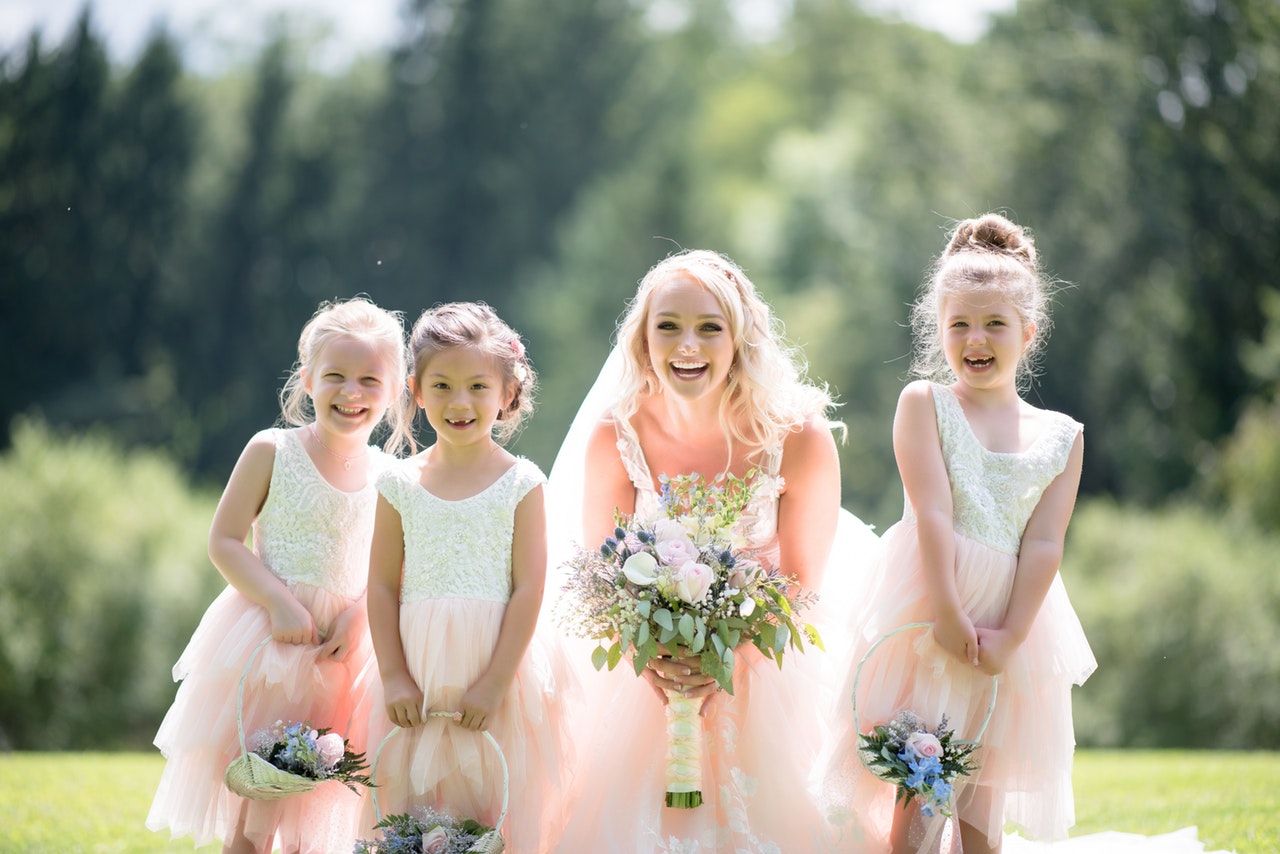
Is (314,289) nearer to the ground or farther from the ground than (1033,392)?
farther from the ground

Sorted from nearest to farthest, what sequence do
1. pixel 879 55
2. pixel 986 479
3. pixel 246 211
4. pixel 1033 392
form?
1. pixel 986 479
2. pixel 1033 392
3. pixel 246 211
4. pixel 879 55

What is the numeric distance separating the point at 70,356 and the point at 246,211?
520 cm

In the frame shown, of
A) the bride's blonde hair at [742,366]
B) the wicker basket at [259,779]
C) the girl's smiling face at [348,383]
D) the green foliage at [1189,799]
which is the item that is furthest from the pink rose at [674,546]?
the green foliage at [1189,799]

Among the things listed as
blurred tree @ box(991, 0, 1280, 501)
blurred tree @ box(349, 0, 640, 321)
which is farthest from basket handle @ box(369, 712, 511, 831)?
blurred tree @ box(349, 0, 640, 321)

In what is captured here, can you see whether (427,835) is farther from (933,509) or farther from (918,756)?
(933,509)

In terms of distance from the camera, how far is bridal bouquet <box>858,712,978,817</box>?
13.8 ft

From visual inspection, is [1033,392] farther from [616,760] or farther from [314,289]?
[616,760]

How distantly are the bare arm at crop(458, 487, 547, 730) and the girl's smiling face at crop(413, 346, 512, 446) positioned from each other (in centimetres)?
35

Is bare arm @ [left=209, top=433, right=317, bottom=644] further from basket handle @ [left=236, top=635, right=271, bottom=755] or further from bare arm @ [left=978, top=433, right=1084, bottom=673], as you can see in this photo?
bare arm @ [left=978, top=433, right=1084, bottom=673]

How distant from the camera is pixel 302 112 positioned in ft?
98.3

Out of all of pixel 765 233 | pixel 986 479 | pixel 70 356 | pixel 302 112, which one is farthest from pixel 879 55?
pixel 986 479

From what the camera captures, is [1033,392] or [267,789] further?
[1033,392]

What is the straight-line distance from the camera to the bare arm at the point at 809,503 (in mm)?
5211

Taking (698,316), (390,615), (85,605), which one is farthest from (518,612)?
(85,605)
